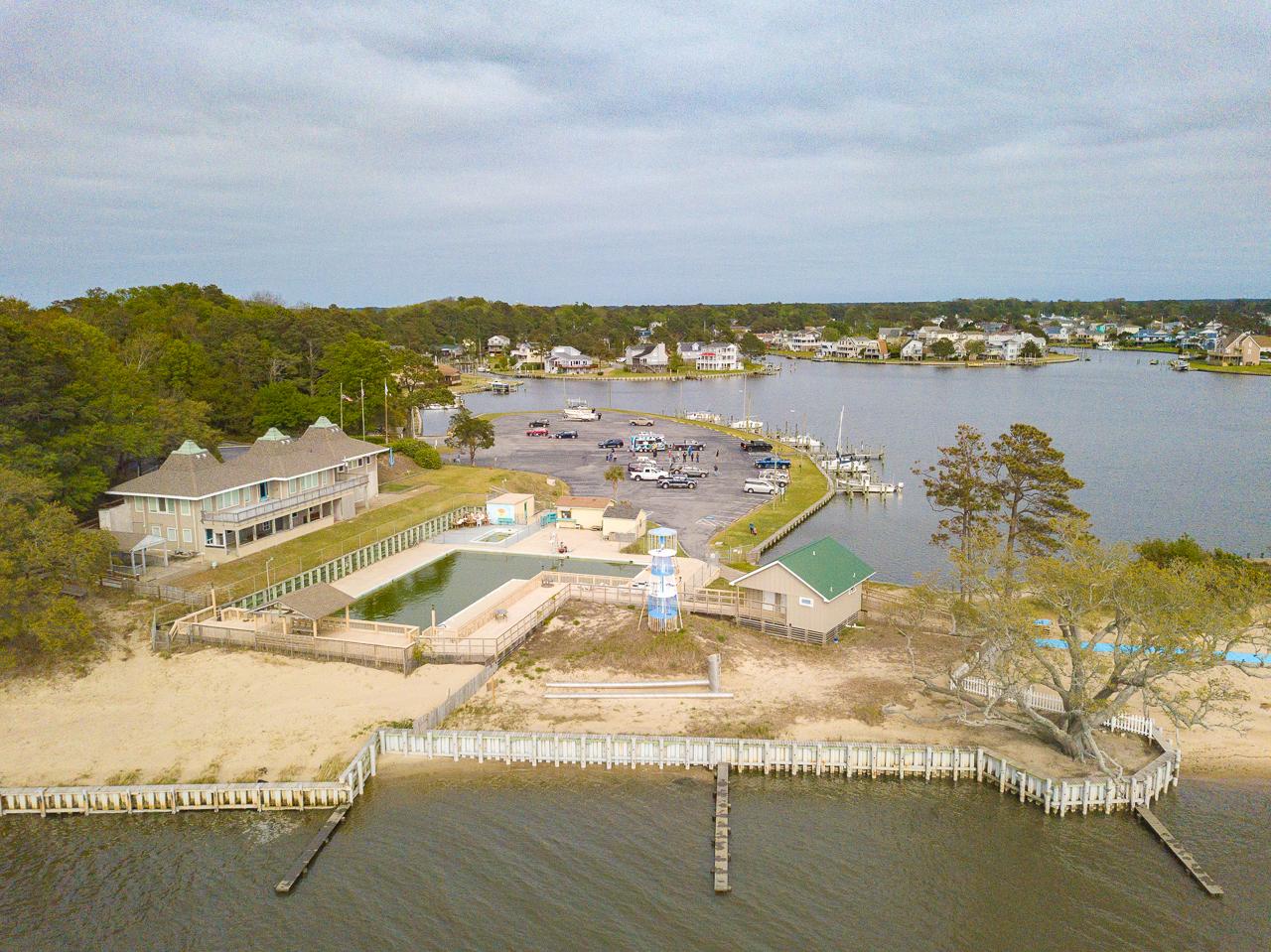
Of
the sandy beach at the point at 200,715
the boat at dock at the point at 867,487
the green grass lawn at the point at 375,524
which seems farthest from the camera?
the boat at dock at the point at 867,487

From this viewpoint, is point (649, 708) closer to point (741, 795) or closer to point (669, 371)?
point (741, 795)

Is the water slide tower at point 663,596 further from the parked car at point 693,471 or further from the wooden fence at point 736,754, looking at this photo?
the parked car at point 693,471

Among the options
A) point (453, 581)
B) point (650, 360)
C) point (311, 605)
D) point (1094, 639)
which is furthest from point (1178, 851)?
point (650, 360)

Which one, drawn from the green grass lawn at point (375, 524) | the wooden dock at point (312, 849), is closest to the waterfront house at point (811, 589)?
the wooden dock at point (312, 849)

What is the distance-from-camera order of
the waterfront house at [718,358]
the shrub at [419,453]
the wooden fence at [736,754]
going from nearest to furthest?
1. the wooden fence at [736,754]
2. the shrub at [419,453]
3. the waterfront house at [718,358]

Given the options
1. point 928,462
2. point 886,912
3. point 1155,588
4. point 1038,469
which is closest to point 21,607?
point 886,912

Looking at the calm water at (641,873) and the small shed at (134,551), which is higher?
the small shed at (134,551)

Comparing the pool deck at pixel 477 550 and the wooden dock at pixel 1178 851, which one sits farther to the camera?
the pool deck at pixel 477 550
